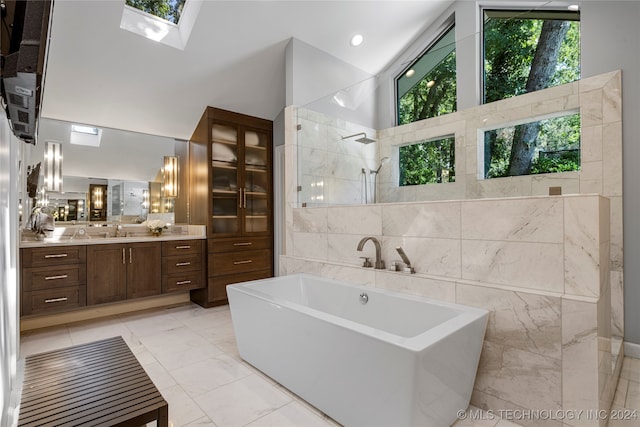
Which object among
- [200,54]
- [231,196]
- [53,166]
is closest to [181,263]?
[231,196]

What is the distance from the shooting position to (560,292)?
5.49 ft

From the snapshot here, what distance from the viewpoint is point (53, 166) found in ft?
11.0

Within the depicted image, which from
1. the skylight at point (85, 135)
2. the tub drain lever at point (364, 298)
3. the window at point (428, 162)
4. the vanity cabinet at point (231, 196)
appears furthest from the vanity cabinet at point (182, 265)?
the window at point (428, 162)

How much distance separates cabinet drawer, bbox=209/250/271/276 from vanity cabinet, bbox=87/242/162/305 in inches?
24.2

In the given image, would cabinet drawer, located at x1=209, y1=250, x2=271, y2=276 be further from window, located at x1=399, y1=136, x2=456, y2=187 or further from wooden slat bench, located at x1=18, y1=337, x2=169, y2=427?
window, located at x1=399, y1=136, x2=456, y2=187

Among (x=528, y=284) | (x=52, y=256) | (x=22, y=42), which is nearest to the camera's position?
(x=22, y=42)

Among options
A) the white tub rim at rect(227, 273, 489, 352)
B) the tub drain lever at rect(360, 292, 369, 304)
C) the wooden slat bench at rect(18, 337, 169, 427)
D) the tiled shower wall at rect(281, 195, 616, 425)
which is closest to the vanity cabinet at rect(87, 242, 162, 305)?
the white tub rim at rect(227, 273, 489, 352)

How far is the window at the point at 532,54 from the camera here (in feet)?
7.31

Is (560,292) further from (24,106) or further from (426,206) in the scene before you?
(24,106)

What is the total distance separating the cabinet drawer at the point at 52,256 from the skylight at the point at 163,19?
2.10m

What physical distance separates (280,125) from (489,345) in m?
3.61

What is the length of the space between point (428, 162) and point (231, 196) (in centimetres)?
257

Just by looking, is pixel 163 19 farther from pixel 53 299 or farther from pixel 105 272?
pixel 53 299

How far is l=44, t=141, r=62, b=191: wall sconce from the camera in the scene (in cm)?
331
